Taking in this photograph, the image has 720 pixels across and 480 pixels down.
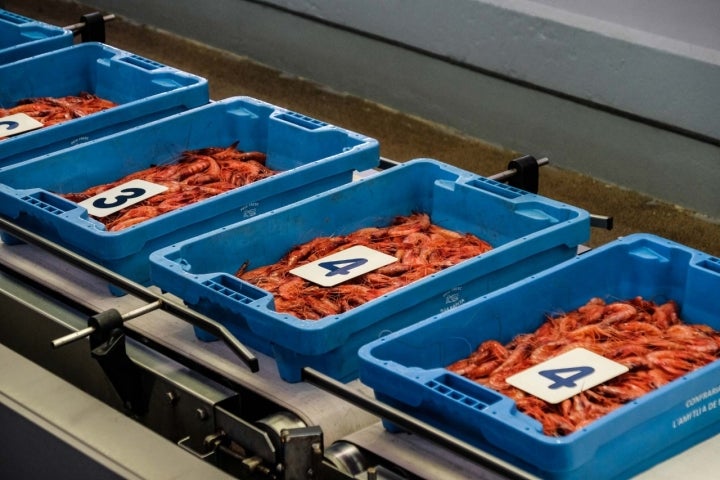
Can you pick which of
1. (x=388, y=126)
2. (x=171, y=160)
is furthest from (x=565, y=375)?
(x=388, y=126)

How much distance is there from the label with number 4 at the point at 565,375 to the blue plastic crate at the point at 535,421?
125mm

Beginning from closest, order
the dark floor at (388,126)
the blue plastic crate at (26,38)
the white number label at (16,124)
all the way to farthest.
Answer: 1. the white number label at (16,124)
2. the blue plastic crate at (26,38)
3. the dark floor at (388,126)

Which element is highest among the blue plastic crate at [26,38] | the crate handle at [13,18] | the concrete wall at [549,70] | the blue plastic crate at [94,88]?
the crate handle at [13,18]

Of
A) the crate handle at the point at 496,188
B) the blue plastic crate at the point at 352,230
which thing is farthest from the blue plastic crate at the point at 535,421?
the crate handle at the point at 496,188

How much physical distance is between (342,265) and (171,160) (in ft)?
2.39

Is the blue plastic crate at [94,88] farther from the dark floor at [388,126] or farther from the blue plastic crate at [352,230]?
the dark floor at [388,126]

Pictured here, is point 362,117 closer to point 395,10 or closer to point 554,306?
point 395,10

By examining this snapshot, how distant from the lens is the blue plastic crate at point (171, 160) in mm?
2422

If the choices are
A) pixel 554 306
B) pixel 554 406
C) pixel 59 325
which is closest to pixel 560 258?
pixel 554 306

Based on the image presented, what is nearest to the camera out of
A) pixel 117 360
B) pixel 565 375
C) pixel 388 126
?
pixel 565 375

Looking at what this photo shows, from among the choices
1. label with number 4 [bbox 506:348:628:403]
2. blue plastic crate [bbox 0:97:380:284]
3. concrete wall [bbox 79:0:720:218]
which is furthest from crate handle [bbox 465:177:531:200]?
concrete wall [bbox 79:0:720:218]

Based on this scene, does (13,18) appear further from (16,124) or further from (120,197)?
(120,197)

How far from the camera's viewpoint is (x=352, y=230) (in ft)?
8.70

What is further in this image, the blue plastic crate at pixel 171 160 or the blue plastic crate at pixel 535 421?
the blue plastic crate at pixel 171 160
